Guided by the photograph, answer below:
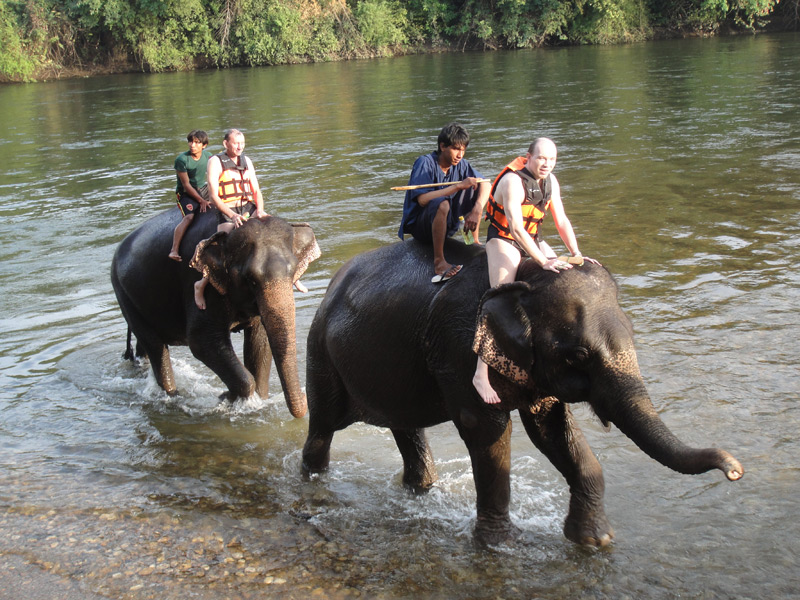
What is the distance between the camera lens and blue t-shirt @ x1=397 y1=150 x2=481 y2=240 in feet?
15.9

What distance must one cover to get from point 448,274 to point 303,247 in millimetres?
2055

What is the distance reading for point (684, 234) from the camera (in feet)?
33.0

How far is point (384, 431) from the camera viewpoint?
20.7ft

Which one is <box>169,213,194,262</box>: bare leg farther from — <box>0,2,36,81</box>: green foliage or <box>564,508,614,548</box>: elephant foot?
<box>0,2,36,81</box>: green foliage

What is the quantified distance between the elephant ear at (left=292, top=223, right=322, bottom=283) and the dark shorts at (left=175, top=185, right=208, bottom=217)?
1.30m

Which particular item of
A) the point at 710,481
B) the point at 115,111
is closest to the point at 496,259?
the point at 710,481

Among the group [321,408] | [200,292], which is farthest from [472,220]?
[200,292]

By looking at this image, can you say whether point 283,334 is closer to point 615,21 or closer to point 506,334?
point 506,334

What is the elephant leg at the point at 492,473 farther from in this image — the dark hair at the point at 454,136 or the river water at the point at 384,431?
the dark hair at the point at 454,136

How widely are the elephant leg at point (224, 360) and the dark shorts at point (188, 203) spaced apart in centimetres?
110

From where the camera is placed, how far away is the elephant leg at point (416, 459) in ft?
17.4

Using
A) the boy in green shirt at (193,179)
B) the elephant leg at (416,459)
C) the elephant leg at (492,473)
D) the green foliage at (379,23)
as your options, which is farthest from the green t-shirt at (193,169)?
the green foliage at (379,23)

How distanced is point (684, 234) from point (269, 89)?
2391 cm

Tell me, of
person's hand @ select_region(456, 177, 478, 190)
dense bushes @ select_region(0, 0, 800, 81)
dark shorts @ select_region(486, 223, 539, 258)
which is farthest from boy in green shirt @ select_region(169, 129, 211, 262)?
dense bushes @ select_region(0, 0, 800, 81)
